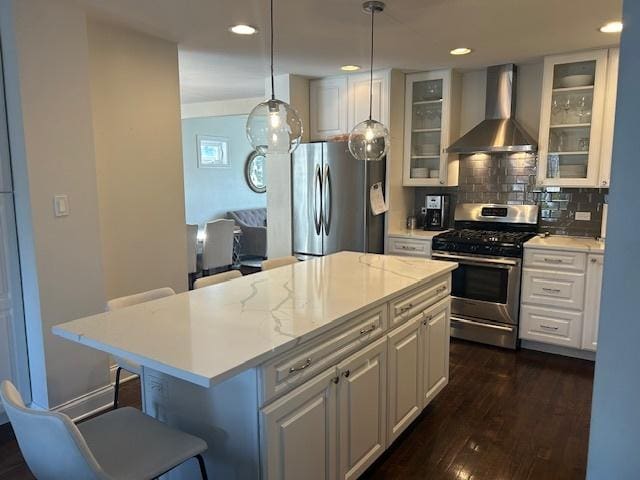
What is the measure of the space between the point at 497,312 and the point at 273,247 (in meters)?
2.24

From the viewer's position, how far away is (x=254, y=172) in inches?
360

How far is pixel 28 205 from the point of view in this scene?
8.23ft

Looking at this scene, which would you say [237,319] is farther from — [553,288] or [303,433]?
[553,288]

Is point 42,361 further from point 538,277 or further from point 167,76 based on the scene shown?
point 538,277

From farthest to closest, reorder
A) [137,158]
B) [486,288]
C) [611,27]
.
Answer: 1. [486,288]
2. [137,158]
3. [611,27]

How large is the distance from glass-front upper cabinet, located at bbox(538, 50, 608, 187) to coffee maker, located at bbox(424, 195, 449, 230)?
907 millimetres

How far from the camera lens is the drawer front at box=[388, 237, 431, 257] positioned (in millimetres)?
4242

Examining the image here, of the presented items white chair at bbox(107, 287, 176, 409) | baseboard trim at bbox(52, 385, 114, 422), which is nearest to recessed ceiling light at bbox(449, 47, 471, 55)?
white chair at bbox(107, 287, 176, 409)

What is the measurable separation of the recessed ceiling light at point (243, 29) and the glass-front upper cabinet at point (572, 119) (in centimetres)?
238

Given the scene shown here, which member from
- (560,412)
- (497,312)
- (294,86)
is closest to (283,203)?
(294,86)

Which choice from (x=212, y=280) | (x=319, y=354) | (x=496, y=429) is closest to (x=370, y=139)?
(x=212, y=280)

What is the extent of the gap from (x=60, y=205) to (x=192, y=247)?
10.4 feet

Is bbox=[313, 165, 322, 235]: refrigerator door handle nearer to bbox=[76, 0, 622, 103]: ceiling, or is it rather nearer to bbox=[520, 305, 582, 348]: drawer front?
bbox=[76, 0, 622, 103]: ceiling

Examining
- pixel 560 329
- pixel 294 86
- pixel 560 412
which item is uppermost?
pixel 294 86
